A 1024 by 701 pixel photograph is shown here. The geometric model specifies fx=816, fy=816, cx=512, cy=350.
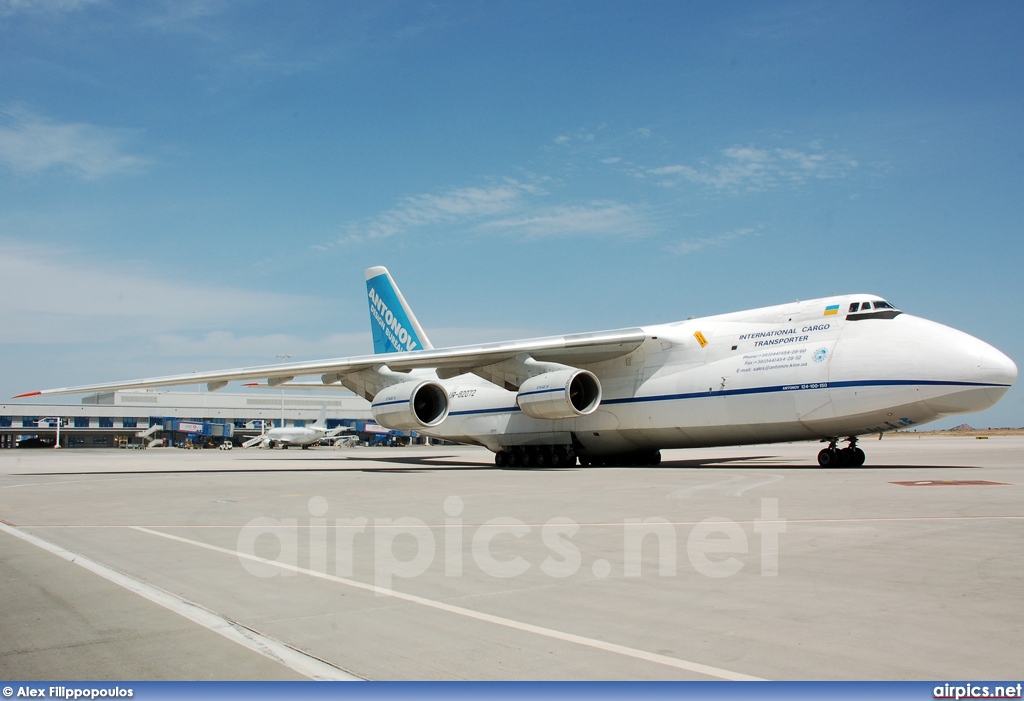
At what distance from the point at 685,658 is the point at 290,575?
371 cm

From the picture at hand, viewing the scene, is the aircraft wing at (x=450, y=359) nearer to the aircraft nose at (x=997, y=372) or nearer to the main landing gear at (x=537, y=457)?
the main landing gear at (x=537, y=457)

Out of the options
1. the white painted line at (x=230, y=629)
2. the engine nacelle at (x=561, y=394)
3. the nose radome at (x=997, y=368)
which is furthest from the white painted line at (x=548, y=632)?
the nose radome at (x=997, y=368)

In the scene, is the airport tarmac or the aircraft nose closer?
the airport tarmac

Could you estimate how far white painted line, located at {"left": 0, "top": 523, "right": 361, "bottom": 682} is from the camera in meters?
4.08

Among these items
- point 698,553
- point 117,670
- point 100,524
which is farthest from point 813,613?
point 100,524

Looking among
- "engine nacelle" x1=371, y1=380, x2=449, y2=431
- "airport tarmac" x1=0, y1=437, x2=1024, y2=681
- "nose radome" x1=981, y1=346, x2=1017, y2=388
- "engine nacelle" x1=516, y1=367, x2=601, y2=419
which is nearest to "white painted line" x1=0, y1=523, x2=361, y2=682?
"airport tarmac" x1=0, y1=437, x2=1024, y2=681

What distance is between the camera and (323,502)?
1317cm

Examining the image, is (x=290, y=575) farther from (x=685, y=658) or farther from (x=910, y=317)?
(x=910, y=317)

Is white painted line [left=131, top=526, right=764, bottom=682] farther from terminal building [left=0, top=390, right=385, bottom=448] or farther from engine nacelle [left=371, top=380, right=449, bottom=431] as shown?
terminal building [left=0, top=390, right=385, bottom=448]

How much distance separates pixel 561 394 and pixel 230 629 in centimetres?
1647

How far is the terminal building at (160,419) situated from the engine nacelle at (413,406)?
2202 inches

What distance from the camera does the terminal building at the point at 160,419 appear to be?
7988cm

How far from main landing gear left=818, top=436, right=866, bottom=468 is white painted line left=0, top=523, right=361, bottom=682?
54.9 ft

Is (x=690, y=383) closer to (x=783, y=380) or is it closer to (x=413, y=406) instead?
(x=783, y=380)
